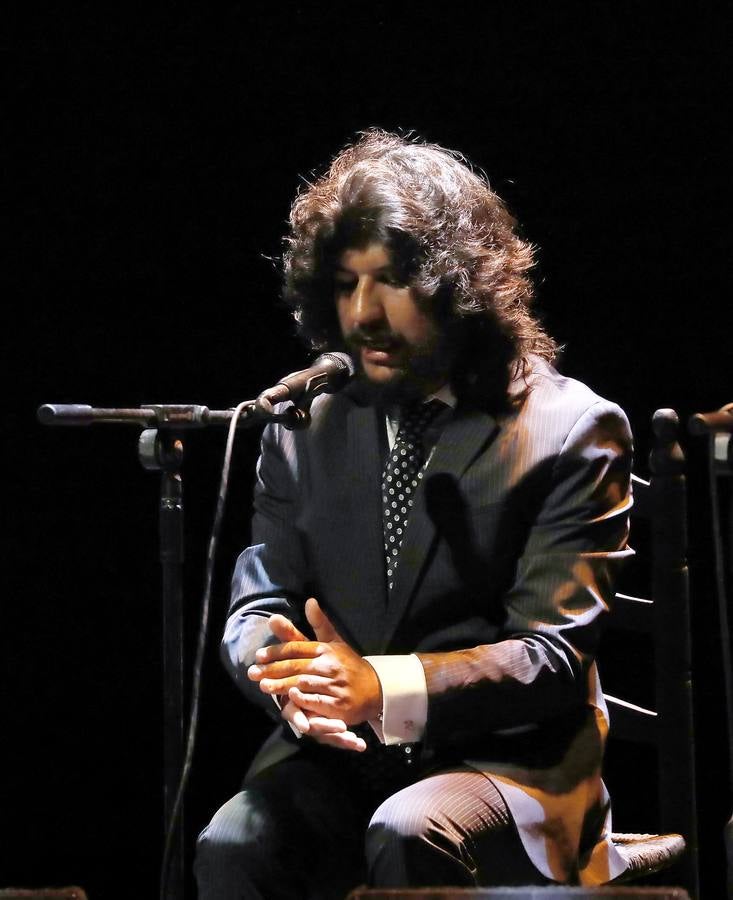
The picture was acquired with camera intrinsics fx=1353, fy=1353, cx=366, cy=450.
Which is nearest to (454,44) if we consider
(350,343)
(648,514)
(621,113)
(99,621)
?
(621,113)

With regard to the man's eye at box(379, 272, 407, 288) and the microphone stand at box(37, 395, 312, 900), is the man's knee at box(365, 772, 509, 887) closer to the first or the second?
the microphone stand at box(37, 395, 312, 900)

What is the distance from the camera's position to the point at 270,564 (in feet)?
7.86

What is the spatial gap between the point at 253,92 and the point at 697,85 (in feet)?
3.36

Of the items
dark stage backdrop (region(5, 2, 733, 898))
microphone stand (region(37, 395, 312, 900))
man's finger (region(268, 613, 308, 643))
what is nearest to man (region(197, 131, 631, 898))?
man's finger (region(268, 613, 308, 643))

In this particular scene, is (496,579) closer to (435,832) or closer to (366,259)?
(435,832)

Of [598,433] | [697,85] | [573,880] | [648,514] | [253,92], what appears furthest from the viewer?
[253,92]

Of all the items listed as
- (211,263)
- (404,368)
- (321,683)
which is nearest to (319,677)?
(321,683)

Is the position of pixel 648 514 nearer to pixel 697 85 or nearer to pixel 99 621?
pixel 697 85

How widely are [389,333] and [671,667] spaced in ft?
2.56

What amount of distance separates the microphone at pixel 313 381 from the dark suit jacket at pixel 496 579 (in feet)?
0.84

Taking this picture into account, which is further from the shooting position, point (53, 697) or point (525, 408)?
point (53, 697)

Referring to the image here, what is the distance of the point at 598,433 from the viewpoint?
7.34ft

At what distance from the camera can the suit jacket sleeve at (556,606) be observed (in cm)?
206

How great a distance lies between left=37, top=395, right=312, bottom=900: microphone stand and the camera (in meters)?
2.03
